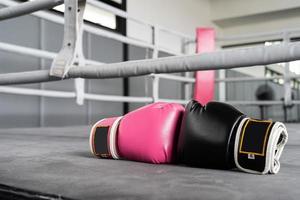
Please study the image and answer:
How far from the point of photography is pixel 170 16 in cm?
537

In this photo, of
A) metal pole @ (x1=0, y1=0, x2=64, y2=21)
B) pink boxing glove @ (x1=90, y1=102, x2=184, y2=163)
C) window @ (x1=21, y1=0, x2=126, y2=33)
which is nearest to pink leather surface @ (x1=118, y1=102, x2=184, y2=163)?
pink boxing glove @ (x1=90, y1=102, x2=184, y2=163)

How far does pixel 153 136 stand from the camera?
91 centimetres

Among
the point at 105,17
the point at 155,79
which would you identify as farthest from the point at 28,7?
the point at 105,17

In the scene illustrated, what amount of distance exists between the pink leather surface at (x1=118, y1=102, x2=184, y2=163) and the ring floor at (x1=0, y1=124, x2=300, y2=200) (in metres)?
0.03

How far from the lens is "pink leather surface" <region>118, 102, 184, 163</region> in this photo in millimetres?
908

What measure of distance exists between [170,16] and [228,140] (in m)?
4.77

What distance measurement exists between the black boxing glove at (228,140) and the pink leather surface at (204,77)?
7.73ft

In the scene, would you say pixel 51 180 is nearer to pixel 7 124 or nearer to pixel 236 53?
pixel 236 53

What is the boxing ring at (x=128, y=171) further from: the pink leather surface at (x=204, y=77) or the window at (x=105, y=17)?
the window at (x=105, y=17)

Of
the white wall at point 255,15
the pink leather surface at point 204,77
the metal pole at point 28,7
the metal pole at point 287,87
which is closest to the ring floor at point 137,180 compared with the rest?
the metal pole at point 28,7

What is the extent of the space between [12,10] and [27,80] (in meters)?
0.28

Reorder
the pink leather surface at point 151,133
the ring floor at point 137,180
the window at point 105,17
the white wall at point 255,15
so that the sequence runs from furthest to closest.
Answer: the white wall at point 255,15 → the window at point 105,17 → the pink leather surface at point 151,133 → the ring floor at point 137,180

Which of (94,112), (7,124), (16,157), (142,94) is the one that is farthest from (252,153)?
(142,94)

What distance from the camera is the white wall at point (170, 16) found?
459cm
